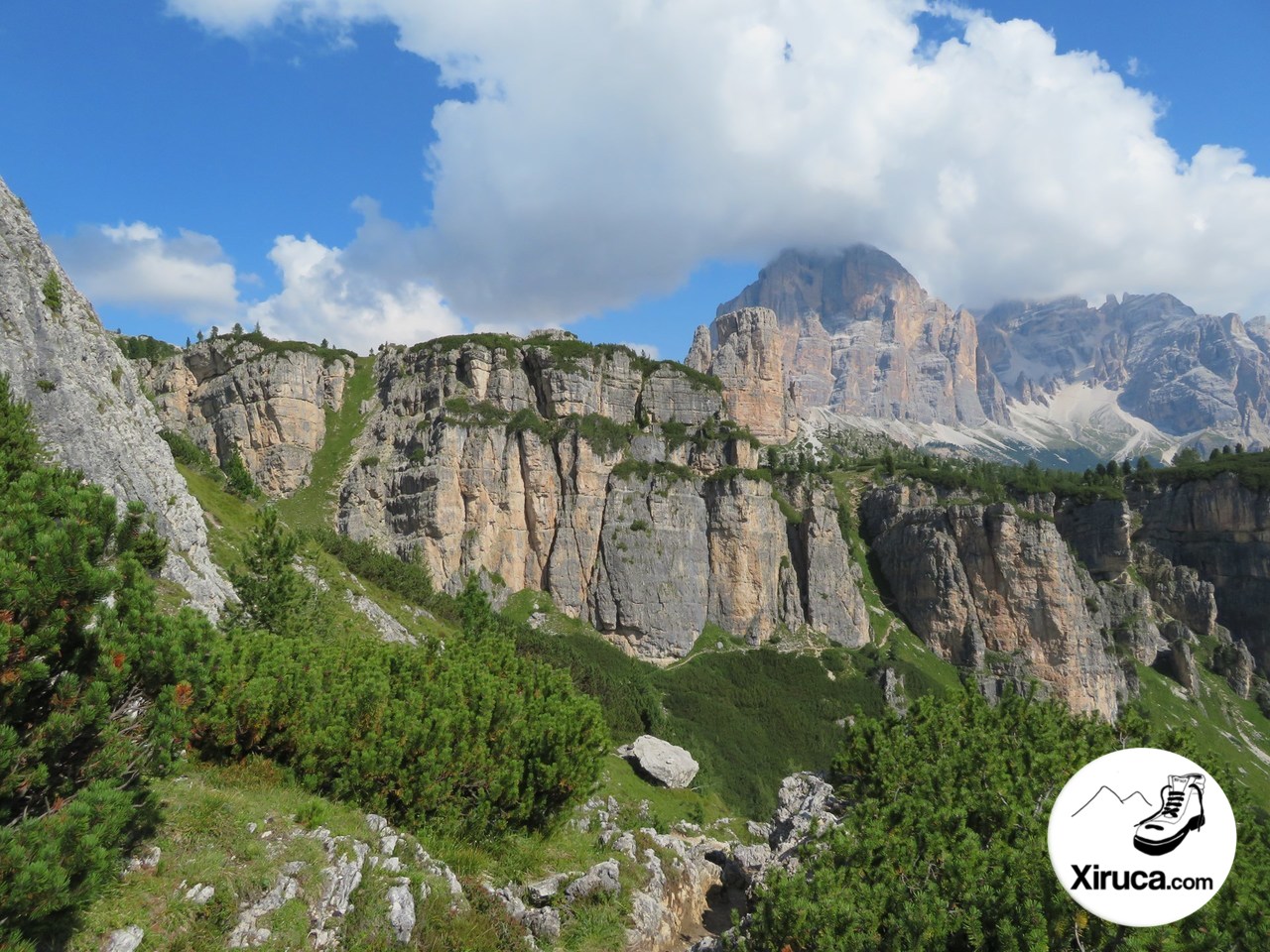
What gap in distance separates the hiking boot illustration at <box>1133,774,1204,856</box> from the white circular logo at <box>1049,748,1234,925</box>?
1 centimetres

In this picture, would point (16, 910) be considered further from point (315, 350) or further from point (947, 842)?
point (315, 350)

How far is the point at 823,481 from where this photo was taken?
127562 mm

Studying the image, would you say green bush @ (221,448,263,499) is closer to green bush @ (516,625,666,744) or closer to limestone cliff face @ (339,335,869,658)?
limestone cliff face @ (339,335,869,658)

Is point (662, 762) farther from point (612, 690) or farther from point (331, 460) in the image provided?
point (331, 460)

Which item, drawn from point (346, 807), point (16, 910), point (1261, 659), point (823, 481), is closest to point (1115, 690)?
point (1261, 659)

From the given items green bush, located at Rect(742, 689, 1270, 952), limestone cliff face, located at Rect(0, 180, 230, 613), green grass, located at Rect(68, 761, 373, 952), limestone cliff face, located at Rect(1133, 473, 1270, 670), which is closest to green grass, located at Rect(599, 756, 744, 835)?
green bush, located at Rect(742, 689, 1270, 952)

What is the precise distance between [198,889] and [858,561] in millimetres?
130177

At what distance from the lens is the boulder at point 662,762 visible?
4912cm

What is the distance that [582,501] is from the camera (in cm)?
10762

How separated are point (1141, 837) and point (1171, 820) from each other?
0.46 meters

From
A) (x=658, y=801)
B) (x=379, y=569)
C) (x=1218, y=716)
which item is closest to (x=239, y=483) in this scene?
(x=379, y=569)

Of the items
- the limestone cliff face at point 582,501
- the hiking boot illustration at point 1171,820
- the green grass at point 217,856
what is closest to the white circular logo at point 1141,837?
the hiking boot illustration at point 1171,820

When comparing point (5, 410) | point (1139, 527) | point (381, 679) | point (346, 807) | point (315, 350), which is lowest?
point (346, 807)

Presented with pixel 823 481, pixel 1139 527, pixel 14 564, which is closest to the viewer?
pixel 14 564
